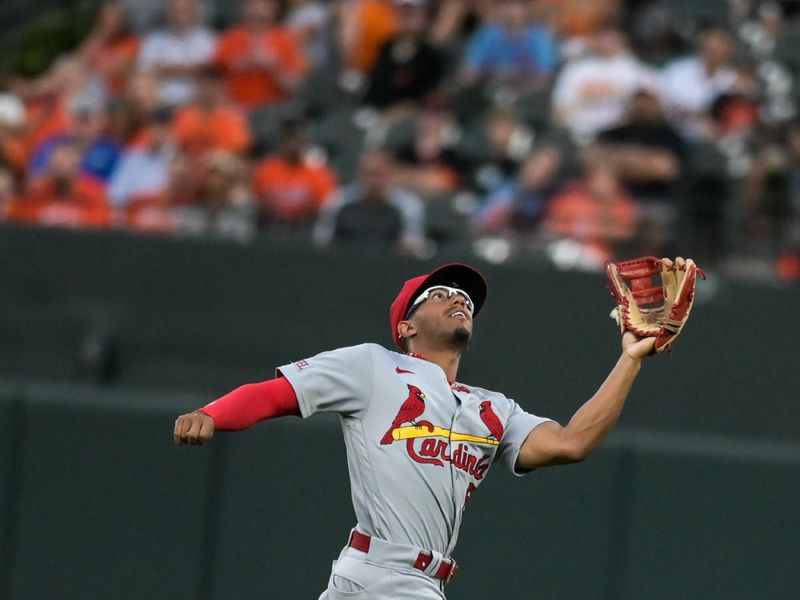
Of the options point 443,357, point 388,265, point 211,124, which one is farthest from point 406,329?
point 211,124

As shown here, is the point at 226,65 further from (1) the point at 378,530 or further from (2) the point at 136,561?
Result: (1) the point at 378,530

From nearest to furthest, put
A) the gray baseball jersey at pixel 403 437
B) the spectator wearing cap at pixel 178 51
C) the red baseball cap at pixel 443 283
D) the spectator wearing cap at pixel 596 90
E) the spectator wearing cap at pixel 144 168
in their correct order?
the gray baseball jersey at pixel 403 437, the red baseball cap at pixel 443 283, the spectator wearing cap at pixel 144 168, the spectator wearing cap at pixel 596 90, the spectator wearing cap at pixel 178 51

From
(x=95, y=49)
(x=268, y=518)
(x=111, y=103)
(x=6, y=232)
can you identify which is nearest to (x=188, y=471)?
(x=268, y=518)

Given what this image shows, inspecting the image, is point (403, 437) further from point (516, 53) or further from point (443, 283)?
point (516, 53)

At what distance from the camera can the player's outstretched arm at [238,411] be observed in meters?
3.68

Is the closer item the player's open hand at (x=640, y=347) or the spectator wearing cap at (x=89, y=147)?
the player's open hand at (x=640, y=347)

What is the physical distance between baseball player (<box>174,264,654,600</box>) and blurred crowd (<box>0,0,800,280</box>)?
10.3 feet

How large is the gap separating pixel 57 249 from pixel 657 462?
3306 millimetres

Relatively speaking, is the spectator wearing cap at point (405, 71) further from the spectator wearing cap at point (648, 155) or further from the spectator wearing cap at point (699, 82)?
the spectator wearing cap at point (699, 82)

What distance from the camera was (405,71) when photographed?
8.86 meters

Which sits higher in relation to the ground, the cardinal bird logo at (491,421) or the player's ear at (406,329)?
the player's ear at (406,329)

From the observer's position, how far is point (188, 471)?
6.67 meters

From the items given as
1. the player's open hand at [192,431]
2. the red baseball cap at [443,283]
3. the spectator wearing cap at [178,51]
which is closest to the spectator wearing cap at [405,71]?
the spectator wearing cap at [178,51]

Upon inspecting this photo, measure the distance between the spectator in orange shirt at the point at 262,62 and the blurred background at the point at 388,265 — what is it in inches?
0.8
